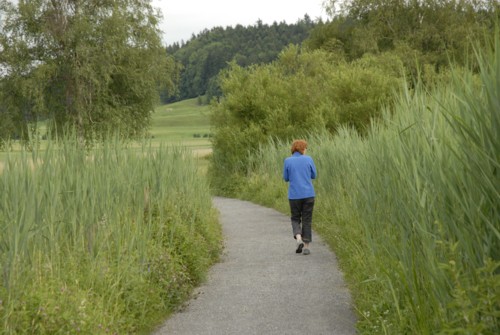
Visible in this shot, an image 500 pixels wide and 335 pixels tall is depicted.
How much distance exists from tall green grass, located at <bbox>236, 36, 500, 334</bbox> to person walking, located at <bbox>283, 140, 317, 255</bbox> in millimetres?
2610

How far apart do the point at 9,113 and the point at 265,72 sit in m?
14.2

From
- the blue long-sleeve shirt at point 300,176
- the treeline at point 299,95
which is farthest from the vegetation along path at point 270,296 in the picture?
the treeline at point 299,95

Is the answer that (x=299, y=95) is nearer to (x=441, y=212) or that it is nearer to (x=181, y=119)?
(x=441, y=212)

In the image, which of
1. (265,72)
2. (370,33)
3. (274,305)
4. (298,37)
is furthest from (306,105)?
(298,37)

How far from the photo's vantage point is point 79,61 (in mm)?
30047

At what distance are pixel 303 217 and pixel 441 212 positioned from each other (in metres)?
6.78

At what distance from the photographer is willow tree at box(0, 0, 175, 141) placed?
98.4 feet

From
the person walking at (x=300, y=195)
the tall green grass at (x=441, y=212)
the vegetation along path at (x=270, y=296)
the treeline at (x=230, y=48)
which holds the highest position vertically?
the treeline at (x=230, y=48)

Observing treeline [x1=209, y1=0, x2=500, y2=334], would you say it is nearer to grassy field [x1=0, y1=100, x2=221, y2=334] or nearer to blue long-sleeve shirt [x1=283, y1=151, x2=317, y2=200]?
blue long-sleeve shirt [x1=283, y1=151, x2=317, y2=200]

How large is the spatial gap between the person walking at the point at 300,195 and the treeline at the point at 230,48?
466 ft

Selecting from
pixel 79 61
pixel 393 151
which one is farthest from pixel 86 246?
pixel 79 61

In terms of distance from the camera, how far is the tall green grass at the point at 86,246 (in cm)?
430

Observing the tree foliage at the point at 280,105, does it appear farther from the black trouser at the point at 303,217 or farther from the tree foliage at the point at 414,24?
the black trouser at the point at 303,217

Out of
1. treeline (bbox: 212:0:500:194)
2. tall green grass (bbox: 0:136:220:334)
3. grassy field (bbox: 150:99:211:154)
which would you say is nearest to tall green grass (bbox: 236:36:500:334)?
tall green grass (bbox: 0:136:220:334)
